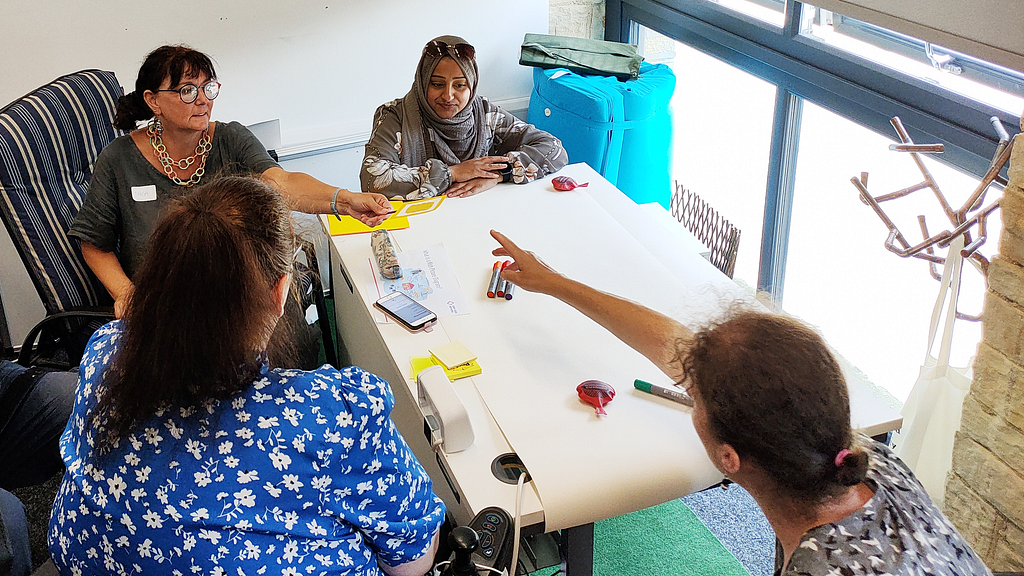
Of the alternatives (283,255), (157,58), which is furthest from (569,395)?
(157,58)

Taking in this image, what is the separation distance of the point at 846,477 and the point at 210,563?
89cm

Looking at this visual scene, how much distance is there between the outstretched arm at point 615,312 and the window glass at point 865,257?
1.06m

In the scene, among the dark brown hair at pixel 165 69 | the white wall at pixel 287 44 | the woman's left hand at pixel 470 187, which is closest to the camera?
the dark brown hair at pixel 165 69

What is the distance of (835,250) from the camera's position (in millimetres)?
2969

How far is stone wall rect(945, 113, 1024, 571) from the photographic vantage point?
1569 mm

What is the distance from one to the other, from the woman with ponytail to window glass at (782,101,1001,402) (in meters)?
1.38

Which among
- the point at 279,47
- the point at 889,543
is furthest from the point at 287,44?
the point at 889,543

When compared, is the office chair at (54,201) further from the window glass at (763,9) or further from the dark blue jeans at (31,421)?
the window glass at (763,9)

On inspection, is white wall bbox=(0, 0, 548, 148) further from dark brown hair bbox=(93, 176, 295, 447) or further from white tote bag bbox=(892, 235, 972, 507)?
white tote bag bbox=(892, 235, 972, 507)

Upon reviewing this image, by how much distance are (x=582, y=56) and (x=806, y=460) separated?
2.52 m

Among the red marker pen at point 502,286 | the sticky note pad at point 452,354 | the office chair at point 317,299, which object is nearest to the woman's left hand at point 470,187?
the office chair at point 317,299

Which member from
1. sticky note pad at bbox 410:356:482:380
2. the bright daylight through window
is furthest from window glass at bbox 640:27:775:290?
sticky note pad at bbox 410:356:482:380

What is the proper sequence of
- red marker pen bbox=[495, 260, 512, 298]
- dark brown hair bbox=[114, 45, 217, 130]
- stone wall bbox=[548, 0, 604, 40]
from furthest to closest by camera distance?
stone wall bbox=[548, 0, 604, 40] < dark brown hair bbox=[114, 45, 217, 130] < red marker pen bbox=[495, 260, 512, 298]

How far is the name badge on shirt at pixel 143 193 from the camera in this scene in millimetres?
2328
